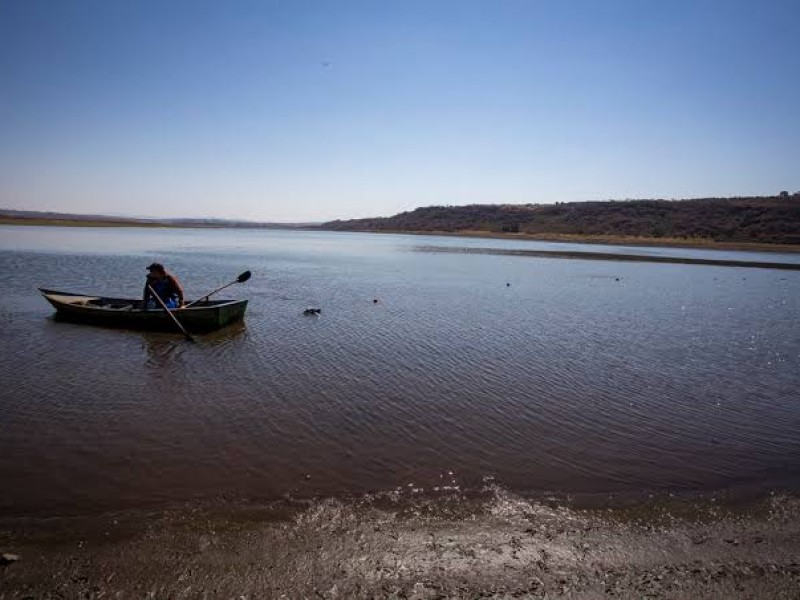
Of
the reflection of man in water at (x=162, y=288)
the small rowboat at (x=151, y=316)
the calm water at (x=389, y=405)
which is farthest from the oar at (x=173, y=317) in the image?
the reflection of man in water at (x=162, y=288)

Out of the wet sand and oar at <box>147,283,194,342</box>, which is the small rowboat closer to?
oar at <box>147,283,194,342</box>

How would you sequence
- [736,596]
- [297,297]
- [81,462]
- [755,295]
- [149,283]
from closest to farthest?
[736,596], [81,462], [149,283], [297,297], [755,295]

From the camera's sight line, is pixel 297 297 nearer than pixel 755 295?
Yes

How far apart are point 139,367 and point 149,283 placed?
5016 mm

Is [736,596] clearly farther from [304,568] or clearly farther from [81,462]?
[81,462]

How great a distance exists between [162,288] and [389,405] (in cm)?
967

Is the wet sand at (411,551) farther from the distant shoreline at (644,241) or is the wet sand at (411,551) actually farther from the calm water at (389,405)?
the distant shoreline at (644,241)

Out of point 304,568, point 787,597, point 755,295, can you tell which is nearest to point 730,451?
point 787,597

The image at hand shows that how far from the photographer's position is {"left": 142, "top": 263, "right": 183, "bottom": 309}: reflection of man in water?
14.9 m

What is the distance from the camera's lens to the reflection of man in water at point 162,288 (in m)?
14.9

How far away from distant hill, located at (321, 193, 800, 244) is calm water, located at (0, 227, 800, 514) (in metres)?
69.3

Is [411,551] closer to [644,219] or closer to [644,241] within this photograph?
[644,241]

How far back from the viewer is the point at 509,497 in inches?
236

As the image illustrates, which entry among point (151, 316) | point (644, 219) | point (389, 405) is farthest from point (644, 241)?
point (389, 405)
